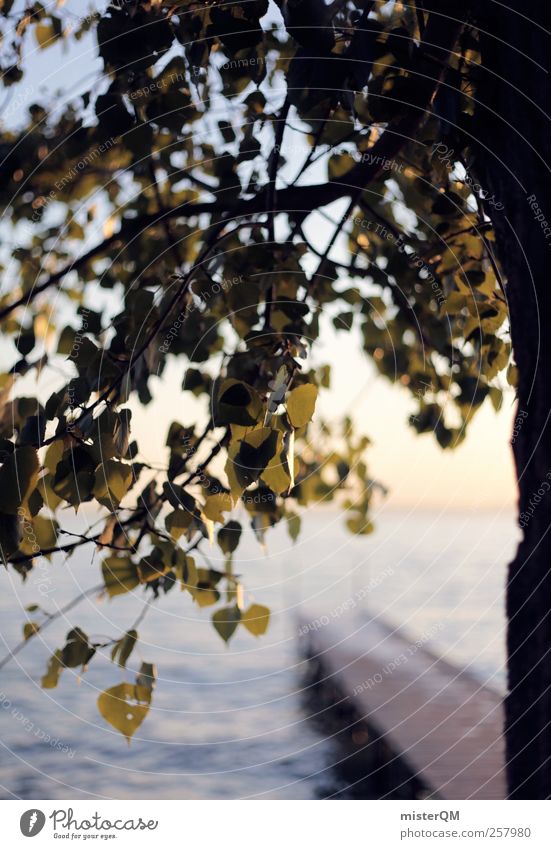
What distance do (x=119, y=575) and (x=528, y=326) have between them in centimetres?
88

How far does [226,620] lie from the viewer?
1.62 m

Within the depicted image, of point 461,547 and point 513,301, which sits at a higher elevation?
point 461,547

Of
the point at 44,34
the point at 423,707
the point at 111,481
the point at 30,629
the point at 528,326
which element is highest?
the point at 44,34

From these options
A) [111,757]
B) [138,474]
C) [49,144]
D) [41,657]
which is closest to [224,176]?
[49,144]

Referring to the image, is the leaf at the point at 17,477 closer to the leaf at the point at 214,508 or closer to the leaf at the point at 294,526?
the leaf at the point at 214,508

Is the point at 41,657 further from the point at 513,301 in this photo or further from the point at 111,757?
the point at 513,301

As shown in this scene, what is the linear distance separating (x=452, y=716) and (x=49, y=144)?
5.51m

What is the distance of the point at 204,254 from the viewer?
1.52 m

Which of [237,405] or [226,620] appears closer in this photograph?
[237,405]

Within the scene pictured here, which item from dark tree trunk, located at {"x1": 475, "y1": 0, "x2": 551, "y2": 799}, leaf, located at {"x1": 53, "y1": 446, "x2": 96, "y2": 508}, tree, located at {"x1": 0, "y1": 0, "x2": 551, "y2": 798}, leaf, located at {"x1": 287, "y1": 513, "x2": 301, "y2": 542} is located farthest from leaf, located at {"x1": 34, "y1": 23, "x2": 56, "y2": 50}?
leaf, located at {"x1": 287, "y1": 513, "x2": 301, "y2": 542}

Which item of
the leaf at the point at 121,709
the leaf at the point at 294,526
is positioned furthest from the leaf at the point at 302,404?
the leaf at the point at 294,526

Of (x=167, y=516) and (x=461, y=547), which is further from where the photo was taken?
(x=461, y=547)

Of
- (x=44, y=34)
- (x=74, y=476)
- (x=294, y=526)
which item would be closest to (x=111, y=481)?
(x=74, y=476)

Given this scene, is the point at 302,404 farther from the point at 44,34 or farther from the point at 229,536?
the point at 44,34
